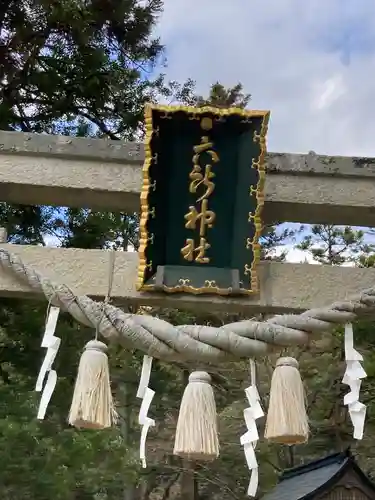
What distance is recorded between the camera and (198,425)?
2.02 m

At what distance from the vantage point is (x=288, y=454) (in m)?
7.42

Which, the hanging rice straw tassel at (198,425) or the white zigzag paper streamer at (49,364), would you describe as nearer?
the hanging rice straw tassel at (198,425)

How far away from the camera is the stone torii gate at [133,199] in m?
2.32

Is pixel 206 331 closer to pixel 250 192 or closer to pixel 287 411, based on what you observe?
pixel 287 411

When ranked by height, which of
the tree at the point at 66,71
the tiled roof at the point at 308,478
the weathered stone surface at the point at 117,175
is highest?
the tree at the point at 66,71

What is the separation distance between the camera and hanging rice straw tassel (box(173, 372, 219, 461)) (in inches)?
78.4

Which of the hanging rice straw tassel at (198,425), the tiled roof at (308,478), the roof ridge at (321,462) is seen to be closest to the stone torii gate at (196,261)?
the hanging rice straw tassel at (198,425)

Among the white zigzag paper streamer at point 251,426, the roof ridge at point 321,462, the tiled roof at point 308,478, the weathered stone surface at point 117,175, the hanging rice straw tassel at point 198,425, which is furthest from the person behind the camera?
the roof ridge at point 321,462

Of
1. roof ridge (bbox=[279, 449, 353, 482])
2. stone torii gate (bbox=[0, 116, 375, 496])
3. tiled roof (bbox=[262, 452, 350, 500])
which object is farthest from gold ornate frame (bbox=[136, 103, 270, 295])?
roof ridge (bbox=[279, 449, 353, 482])

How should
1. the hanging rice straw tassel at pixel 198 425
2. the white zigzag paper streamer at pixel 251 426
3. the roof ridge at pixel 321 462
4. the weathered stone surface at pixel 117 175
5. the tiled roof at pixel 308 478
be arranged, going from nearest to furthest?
the hanging rice straw tassel at pixel 198 425 → the white zigzag paper streamer at pixel 251 426 → the weathered stone surface at pixel 117 175 → the tiled roof at pixel 308 478 → the roof ridge at pixel 321 462

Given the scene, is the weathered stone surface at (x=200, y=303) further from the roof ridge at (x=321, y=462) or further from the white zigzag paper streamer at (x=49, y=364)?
the roof ridge at (x=321, y=462)

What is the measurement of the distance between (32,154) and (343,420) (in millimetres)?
5796

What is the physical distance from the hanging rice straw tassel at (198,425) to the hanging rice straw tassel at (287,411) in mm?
170

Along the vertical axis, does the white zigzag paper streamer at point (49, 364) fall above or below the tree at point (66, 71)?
below
